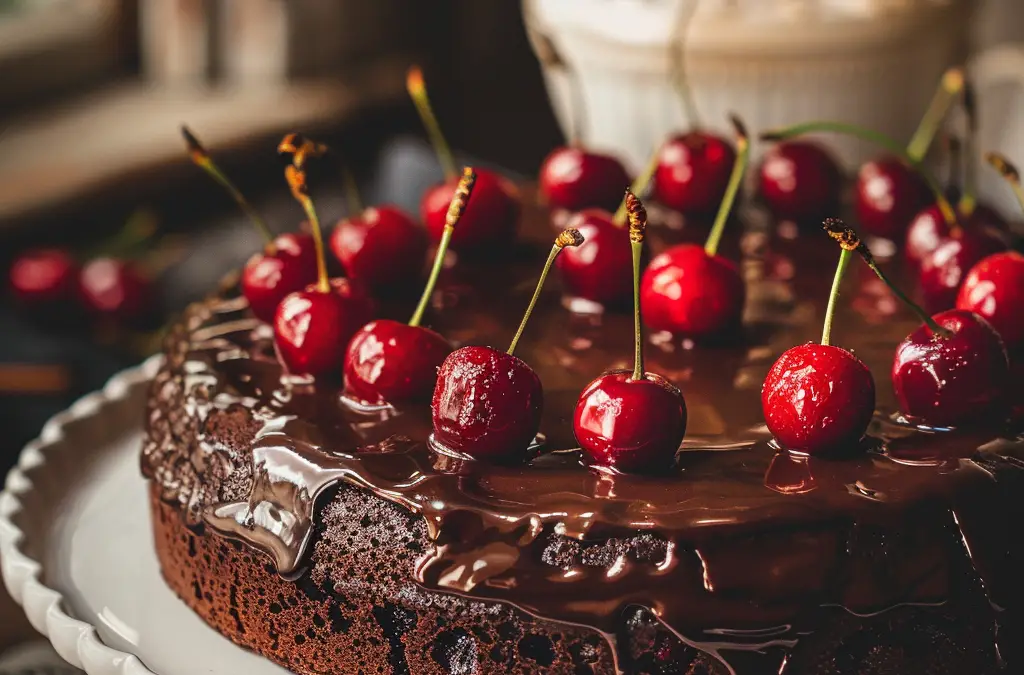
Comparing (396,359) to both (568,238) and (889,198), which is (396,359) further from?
(889,198)

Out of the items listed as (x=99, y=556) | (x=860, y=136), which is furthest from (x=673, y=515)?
(x=99, y=556)

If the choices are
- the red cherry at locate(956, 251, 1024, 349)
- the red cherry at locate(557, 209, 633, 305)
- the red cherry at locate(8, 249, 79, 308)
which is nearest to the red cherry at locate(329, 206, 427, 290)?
the red cherry at locate(557, 209, 633, 305)

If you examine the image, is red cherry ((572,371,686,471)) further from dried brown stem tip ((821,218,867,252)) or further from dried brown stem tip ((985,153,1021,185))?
dried brown stem tip ((985,153,1021,185))

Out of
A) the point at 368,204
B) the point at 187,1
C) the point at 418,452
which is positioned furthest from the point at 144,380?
the point at 187,1

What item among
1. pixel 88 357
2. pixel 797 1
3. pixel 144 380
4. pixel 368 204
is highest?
pixel 797 1

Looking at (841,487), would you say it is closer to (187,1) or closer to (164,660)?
(164,660)

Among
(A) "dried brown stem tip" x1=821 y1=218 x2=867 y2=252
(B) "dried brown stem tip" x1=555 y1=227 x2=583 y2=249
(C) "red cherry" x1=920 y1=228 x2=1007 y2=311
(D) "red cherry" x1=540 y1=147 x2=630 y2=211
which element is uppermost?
(B) "dried brown stem tip" x1=555 y1=227 x2=583 y2=249
